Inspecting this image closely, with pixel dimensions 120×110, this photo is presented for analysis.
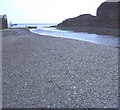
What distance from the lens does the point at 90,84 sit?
418cm

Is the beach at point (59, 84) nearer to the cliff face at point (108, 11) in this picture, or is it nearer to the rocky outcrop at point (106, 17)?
the rocky outcrop at point (106, 17)

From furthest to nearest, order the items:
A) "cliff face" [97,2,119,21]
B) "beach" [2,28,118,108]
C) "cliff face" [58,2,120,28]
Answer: "cliff face" [97,2,119,21], "cliff face" [58,2,120,28], "beach" [2,28,118,108]

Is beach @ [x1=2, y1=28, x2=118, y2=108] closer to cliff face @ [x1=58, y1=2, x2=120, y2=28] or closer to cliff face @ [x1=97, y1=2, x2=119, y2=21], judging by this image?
cliff face @ [x1=58, y1=2, x2=120, y2=28]

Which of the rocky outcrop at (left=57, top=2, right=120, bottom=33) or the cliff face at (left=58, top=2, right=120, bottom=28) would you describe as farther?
the cliff face at (left=58, top=2, right=120, bottom=28)

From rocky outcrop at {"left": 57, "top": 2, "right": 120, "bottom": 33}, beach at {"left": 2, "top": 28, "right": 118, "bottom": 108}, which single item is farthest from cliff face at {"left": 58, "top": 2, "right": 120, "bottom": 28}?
beach at {"left": 2, "top": 28, "right": 118, "bottom": 108}

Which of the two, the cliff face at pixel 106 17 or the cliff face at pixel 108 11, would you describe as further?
the cliff face at pixel 108 11

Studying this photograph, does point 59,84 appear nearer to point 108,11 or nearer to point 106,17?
point 106,17

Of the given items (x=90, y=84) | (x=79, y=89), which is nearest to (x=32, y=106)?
(x=79, y=89)

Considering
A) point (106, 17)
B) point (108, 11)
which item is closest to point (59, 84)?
point (106, 17)

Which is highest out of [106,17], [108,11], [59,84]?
[108,11]

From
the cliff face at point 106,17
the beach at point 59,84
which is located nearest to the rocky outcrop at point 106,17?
the cliff face at point 106,17

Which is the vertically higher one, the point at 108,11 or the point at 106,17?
the point at 108,11

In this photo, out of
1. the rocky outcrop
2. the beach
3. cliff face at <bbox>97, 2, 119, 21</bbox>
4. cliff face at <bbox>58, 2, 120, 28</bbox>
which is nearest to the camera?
the beach

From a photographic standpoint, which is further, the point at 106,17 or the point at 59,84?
the point at 106,17
